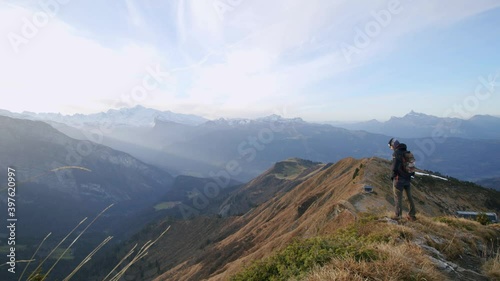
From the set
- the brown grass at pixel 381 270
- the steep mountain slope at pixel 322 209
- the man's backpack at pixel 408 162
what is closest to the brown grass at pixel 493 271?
the brown grass at pixel 381 270

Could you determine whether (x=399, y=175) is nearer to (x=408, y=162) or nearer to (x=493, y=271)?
(x=408, y=162)

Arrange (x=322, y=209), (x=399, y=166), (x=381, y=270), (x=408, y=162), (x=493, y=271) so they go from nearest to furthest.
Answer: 1. (x=381, y=270)
2. (x=493, y=271)
3. (x=408, y=162)
4. (x=399, y=166)
5. (x=322, y=209)

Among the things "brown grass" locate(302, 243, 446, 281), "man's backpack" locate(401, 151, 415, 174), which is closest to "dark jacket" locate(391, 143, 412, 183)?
"man's backpack" locate(401, 151, 415, 174)

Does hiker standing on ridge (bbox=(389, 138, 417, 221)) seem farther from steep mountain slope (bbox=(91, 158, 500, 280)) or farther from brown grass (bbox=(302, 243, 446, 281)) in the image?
brown grass (bbox=(302, 243, 446, 281))

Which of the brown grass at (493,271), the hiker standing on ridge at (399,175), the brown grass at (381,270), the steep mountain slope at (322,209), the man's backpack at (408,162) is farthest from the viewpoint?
the steep mountain slope at (322,209)

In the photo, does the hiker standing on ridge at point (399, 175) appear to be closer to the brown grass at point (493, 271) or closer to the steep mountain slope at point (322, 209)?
the steep mountain slope at point (322, 209)

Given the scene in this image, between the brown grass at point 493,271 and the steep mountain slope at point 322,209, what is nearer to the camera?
the brown grass at point 493,271

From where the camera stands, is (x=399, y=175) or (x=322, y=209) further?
(x=322, y=209)

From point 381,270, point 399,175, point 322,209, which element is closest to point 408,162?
point 399,175

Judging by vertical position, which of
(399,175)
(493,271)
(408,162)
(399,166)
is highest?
(408,162)

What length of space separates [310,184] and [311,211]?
26088 millimetres

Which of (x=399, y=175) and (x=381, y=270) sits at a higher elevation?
(x=399, y=175)

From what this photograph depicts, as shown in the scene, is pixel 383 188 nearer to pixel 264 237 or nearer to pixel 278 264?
pixel 264 237

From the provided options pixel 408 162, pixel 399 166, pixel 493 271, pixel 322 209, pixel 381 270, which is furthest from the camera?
pixel 322 209
